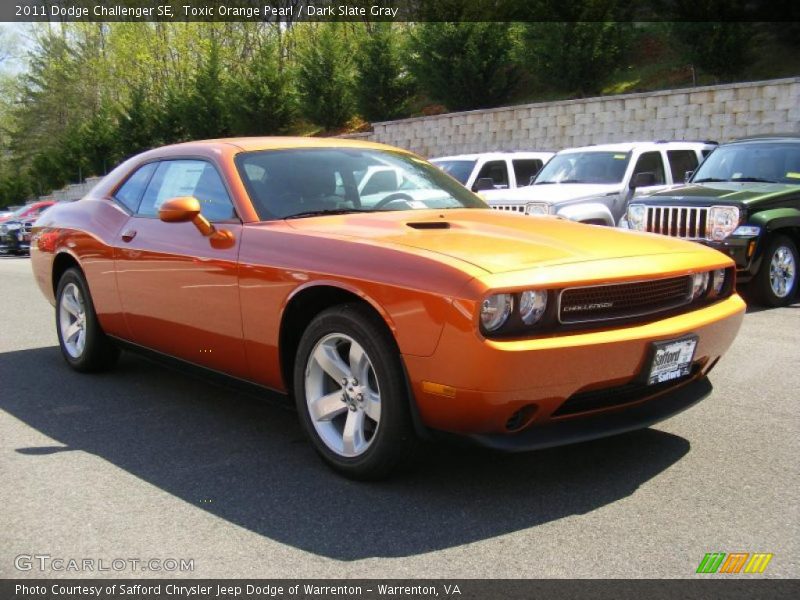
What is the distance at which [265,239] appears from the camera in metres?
4.25

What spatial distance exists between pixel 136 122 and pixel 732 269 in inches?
1835

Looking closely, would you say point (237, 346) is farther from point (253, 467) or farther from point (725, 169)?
point (725, 169)

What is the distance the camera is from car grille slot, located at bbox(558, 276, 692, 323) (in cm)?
348

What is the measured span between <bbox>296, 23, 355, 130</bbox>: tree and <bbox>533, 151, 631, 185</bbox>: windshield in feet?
74.6

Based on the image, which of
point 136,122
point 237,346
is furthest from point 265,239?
point 136,122

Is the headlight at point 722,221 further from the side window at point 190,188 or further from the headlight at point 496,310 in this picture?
the headlight at point 496,310

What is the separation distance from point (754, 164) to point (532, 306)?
755cm

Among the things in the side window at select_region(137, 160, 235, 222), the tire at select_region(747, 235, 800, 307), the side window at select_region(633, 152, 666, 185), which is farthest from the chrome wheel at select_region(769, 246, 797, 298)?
the side window at select_region(137, 160, 235, 222)

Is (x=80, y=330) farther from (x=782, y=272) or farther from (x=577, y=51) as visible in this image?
(x=577, y=51)

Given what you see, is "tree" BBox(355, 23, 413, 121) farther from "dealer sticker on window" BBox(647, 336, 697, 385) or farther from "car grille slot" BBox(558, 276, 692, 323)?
"dealer sticker on window" BBox(647, 336, 697, 385)

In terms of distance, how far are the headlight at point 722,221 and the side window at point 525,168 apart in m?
5.98

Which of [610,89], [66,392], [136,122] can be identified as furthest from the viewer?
[136,122]

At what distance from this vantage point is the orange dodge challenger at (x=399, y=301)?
3350mm

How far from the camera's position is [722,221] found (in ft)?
28.5
